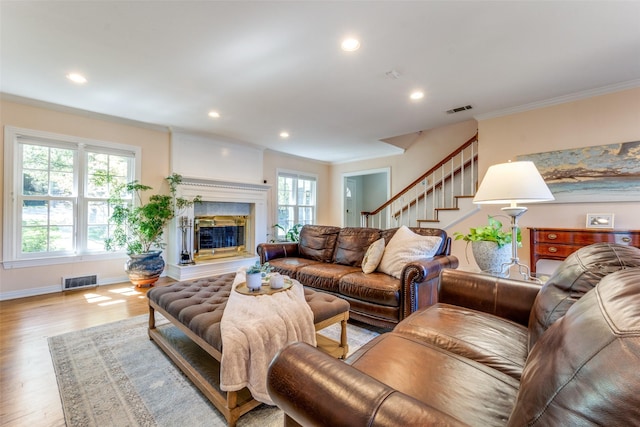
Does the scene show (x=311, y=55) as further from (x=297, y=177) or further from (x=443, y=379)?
(x=297, y=177)

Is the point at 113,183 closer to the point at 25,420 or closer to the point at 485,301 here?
the point at 25,420

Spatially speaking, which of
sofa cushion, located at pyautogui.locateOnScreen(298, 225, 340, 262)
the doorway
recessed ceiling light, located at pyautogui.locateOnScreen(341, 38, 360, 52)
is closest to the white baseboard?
sofa cushion, located at pyautogui.locateOnScreen(298, 225, 340, 262)

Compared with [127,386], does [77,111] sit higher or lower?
higher

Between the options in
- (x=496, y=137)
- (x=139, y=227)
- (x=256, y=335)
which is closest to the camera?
(x=256, y=335)

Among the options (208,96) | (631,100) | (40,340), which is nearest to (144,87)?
(208,96)

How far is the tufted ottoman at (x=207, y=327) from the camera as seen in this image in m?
1.45

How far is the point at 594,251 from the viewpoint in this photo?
3.99ft

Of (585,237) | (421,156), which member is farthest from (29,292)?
(585,237)

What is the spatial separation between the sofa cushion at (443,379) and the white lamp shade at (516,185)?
3.98 feet

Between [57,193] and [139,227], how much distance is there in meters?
1.09

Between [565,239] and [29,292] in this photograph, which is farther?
[29,292]

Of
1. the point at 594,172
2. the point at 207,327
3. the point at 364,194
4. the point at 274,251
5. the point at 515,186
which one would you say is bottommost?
the point at 207,327

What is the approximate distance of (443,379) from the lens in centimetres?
98

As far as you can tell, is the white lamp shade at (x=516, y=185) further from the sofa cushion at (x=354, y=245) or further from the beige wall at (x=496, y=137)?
the beige wall at (x=496, y=137)
